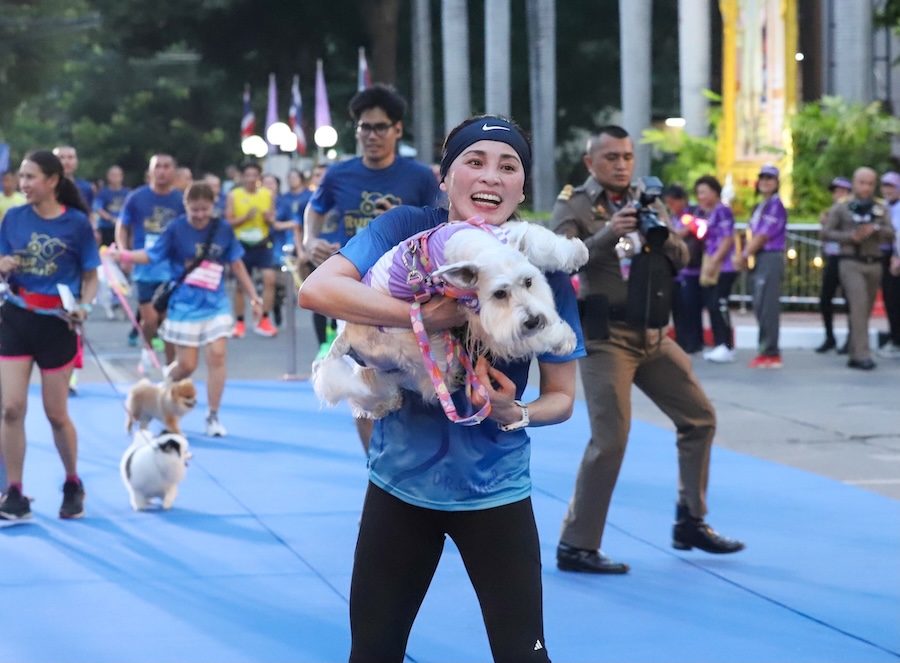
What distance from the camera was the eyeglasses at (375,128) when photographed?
7.96 metres

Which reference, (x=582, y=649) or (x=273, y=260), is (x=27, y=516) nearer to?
(x=582, y=649)

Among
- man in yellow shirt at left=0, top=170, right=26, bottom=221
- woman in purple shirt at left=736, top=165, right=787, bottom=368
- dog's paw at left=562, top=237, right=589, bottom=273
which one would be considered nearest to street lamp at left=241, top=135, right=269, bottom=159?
man in yellow shirt at left=0, top=170, right=26, bottom=221

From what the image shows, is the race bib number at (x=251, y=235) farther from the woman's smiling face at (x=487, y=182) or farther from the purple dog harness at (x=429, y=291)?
the purple dog harness at (x=429, y=291)

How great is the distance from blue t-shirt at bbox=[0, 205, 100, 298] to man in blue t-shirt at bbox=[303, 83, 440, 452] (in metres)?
1.20

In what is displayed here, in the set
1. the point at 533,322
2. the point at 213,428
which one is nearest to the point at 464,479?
the point at 533,322

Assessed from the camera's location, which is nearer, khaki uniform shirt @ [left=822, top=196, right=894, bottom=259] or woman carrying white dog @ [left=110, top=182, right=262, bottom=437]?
woman carrying white dog @ [left=110, top=182, right=262, bottom=437]

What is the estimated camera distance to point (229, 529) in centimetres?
818

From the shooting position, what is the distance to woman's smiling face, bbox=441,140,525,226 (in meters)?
3.71

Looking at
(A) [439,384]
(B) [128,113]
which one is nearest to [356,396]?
(A) [439,384]

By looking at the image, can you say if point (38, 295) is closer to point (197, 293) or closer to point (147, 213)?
point (197, 293)

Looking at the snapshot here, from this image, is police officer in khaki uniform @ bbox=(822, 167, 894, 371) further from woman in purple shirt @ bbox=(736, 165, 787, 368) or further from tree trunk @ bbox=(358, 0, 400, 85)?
tree trunk @ bbox=(358, 0, 400, 85)

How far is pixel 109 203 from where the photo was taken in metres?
23.7

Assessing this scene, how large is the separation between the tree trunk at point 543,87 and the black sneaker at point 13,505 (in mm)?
21867

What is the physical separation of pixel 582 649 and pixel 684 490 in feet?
5.32
